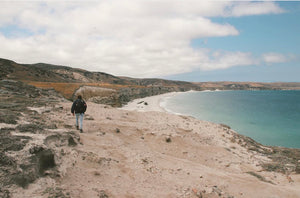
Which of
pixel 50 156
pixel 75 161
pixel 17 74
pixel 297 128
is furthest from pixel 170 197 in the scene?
pixel 17 74

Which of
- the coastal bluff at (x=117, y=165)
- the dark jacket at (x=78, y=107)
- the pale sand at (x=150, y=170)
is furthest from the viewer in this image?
the dark jacket at (x=78, y=107)

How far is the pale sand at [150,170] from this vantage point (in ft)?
21.9

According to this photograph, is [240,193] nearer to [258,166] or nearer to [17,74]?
[258,166]

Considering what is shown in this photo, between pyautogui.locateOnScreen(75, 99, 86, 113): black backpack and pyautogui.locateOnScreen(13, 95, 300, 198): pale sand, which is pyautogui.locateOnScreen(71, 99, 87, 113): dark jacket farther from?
pyautogui.locateOnScreen(13, 95, 300, 198): pale sand

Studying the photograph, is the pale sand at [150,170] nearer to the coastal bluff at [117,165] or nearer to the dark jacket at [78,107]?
the coastal bluff at [117,165]

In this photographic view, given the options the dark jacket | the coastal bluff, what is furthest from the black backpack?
the coastal bluff

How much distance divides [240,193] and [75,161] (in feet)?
23.5

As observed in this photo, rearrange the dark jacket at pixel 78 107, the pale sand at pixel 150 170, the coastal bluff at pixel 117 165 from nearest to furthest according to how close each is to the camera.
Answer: the coastal bluff at pixel 117 165 < the pale sand at pixel 150 170 < the dark jacket at pixel 78 107

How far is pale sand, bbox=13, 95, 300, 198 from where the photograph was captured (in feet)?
21.9

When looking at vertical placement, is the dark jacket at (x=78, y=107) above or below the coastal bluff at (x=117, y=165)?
above

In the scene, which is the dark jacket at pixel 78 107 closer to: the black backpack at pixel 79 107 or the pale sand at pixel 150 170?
the black backpack at pixel 79 107

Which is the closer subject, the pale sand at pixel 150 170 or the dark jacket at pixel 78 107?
the pale sand at pixel 150 170

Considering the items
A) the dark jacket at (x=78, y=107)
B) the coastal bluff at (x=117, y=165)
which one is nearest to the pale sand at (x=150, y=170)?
the coastal bluff at (x=117, y=165)

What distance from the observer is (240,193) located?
8234mm
